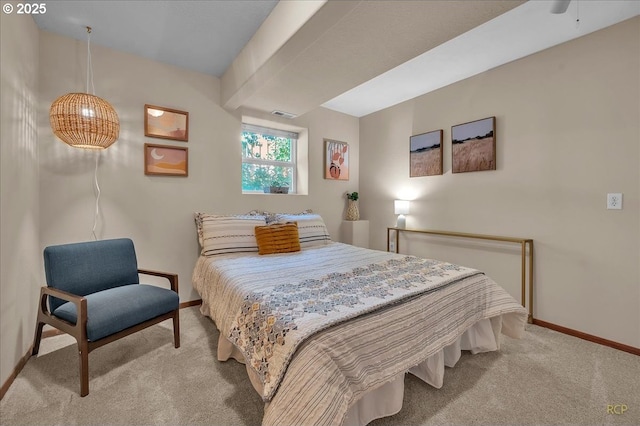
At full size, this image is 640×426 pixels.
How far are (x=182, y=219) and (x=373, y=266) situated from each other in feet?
6.87

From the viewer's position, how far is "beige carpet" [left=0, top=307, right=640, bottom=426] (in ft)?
4.55

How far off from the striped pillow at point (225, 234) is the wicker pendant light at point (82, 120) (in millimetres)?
1069

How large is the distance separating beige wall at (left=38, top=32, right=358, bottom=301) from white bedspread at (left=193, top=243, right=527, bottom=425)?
71 centimetres

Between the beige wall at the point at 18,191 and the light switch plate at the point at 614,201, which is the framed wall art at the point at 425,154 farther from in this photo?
the beige wall at the point at 18,191

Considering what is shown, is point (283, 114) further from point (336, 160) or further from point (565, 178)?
point (565, 178)

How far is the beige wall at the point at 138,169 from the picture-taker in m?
2.26

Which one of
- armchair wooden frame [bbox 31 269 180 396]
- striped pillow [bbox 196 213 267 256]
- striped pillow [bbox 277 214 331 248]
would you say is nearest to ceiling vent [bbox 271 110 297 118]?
striped pillow [bbox 277 214 331 248]

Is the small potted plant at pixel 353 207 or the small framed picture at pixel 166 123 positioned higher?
the small framed picture at pixel 166 123

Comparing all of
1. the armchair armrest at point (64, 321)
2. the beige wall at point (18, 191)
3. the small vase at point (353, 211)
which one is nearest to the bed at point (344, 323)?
the armchair armrest at point (64, 321)

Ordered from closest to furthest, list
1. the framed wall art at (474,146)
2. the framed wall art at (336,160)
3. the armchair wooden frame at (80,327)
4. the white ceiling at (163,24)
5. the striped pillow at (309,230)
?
the armchair wooden frame at (80,327) < the white ceiling at (163,24) < the framed wall art at (474,146) < the striped pillow at (309,230) < the framed wall art at (336,160)

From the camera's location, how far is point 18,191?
1791 millimetres

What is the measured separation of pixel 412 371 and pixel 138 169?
2933 millimetres

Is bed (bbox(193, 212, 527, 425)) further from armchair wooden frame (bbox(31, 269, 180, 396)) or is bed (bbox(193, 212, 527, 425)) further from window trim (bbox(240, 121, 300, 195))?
window trim (bbox(240, 121, 300, 195))

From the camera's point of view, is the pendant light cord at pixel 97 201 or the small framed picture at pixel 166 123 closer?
the pendant light cord at pixel 97 201
